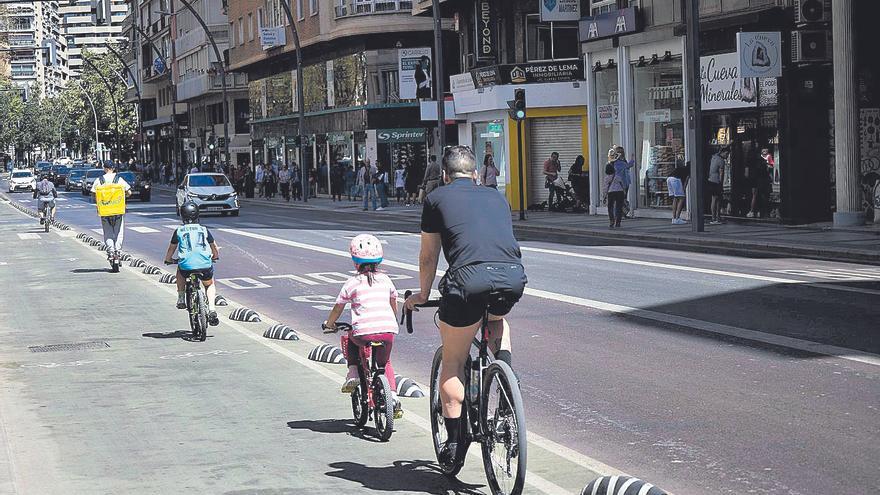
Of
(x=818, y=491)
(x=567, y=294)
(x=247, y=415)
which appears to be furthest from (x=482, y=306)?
(x=567, y=294)

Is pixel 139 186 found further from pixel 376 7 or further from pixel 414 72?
pixel 414 72

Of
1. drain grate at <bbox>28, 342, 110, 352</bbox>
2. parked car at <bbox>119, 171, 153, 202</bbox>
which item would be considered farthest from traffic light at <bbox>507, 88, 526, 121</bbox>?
parked car at <bbox>119, 171, 153, 202</bbox>

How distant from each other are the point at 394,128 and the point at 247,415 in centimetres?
4769

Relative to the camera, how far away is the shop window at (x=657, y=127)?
32.8m

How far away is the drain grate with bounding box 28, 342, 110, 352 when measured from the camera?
13.1 m

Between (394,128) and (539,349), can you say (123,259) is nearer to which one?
(539,349)

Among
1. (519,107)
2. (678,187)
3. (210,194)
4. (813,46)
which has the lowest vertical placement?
(678,187)

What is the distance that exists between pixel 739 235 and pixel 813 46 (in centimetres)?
475

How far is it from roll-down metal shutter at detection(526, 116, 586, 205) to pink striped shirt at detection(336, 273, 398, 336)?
33074mm

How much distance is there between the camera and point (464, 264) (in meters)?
6.29

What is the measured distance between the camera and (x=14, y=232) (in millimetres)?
38625

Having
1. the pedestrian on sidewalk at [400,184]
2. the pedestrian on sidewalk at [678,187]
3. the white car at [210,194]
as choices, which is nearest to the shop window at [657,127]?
the pedestrian on sidewalk at [678,187]

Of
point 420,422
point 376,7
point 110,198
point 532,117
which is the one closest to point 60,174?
point 376,7

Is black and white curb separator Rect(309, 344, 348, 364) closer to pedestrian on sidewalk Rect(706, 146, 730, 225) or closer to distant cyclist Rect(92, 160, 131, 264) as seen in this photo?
distant cyclist Rect(92, 160, 131, 264)
